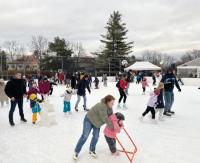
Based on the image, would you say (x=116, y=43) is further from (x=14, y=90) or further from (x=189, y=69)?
(x=14, y=90)

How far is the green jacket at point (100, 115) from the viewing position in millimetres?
4602

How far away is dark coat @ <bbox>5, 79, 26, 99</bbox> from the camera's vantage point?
24.2 feet

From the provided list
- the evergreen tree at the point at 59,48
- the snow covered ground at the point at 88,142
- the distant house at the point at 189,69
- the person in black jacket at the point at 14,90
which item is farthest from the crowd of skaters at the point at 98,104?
the evergreen tree at the point at 59,48

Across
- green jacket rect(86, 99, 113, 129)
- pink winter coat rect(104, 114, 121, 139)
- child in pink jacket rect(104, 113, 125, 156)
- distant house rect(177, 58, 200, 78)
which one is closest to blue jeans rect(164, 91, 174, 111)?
child in pink jacket rect(104, 113, 125, 156)

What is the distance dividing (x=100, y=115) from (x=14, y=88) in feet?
11.8

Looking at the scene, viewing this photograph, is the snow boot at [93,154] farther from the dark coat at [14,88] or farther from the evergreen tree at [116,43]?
the evergreen tree at [116,43]

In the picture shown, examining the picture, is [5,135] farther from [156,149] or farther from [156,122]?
[156,122]

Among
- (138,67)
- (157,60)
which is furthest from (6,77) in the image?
(157,60)

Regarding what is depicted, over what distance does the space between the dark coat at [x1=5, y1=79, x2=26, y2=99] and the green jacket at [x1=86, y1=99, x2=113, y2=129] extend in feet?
11.0

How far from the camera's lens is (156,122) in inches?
312

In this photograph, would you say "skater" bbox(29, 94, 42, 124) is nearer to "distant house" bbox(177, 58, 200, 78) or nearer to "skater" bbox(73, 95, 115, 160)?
"skater" bbox(73, 95, 115, 160)

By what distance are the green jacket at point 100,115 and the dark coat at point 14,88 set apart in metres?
3.35

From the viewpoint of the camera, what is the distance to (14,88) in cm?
741

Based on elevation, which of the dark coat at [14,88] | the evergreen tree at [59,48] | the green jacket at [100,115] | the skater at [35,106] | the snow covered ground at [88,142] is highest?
the evergreen tree at [59,48]
